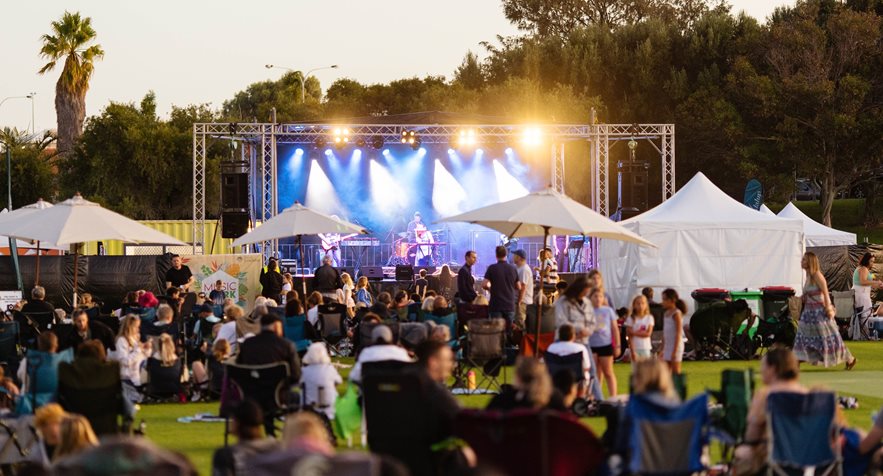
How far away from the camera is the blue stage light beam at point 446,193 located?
3597 centimetres

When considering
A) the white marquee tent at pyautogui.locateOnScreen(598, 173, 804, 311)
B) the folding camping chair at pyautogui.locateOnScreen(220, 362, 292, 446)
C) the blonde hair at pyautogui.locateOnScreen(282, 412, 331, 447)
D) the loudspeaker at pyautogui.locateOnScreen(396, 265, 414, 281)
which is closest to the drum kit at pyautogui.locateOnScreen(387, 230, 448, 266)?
the loudspeaker at pyautogui.locateOnScreen(396, 265, 414, 281)

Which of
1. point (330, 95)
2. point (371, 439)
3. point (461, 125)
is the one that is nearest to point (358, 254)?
point (461, 125)

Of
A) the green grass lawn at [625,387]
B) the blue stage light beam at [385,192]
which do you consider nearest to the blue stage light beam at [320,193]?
the blue stage light beam at [385,192]

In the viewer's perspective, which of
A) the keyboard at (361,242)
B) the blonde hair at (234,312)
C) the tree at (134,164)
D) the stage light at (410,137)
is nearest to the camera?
the blonde hair at (234,312)

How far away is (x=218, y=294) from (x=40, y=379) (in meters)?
13.8

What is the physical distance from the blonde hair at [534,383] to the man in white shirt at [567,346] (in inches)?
194

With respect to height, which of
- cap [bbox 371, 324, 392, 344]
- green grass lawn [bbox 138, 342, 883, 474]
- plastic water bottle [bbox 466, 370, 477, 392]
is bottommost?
green grass lawn [bbox 138, 342, 883, 474]

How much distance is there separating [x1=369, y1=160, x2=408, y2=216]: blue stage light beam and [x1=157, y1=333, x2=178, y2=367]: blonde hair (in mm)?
20090

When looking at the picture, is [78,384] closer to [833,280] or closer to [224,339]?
[224,339]

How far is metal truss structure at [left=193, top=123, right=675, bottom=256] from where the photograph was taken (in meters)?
33.0

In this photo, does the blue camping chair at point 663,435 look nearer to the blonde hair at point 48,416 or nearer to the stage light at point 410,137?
the blonde hair at point 48,416

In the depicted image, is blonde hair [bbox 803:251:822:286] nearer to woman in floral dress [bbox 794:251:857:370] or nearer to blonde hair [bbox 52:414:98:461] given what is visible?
woman in floral dress [bbox 794:251:857:370]

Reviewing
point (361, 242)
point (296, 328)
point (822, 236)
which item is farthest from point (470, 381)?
point (822, 236)

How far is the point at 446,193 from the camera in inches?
1419
